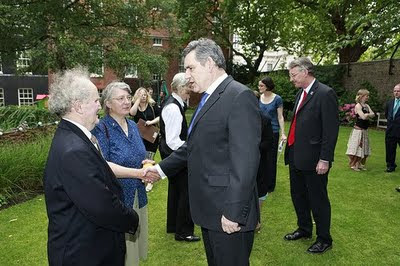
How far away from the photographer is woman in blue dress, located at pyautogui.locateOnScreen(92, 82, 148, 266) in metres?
3.14

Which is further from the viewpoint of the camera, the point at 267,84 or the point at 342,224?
the point at 267,84

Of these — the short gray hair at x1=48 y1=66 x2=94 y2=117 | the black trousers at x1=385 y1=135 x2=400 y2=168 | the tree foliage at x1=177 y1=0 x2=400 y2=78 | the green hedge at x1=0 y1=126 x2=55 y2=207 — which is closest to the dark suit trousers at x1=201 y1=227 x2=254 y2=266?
the short gray hair at x1=48 y1=66 x2=94 y2=117

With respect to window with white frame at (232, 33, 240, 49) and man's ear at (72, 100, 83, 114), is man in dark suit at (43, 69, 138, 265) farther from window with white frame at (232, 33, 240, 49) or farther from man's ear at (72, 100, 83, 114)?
window with white frame at (232, 33, 240, 49)

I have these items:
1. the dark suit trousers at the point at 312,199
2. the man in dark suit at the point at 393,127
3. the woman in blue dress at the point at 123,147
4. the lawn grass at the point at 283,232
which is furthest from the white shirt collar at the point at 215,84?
the man in dark suit at the point at 393,127

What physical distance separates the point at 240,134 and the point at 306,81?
2.24 metres

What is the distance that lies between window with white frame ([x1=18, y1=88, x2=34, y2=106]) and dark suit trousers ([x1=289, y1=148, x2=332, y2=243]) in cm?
3466

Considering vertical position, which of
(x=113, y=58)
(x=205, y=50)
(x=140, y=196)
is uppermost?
(x=113, y=58)

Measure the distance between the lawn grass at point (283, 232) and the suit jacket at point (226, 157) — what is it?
1.93 metres

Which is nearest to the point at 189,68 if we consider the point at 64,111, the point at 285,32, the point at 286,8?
the point at 64,111

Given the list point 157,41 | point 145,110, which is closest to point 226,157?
point 145,110

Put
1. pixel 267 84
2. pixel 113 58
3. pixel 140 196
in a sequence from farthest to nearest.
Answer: pixel 113 58 → pixel 267 84 → pixel 140 196

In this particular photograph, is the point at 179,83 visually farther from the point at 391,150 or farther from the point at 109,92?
the point at 391,150

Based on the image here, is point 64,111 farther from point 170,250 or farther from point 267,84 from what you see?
point 267,84

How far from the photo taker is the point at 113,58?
59.8ft
